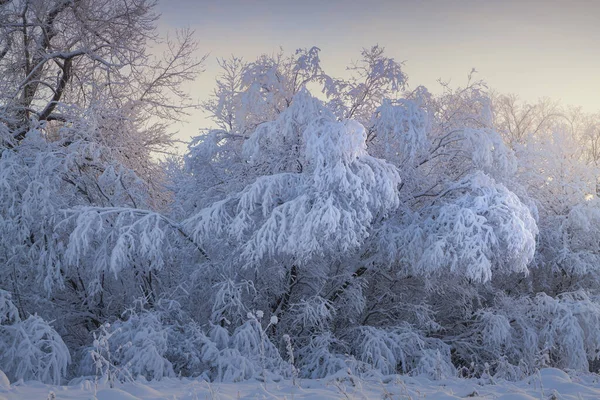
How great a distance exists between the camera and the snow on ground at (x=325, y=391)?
411 centimetres

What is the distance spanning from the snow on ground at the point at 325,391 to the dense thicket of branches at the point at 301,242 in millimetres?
1723

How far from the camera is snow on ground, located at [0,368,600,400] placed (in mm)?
4105


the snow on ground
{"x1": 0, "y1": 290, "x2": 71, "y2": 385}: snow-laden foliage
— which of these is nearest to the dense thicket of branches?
{"x1": 0, "y1": 290, "x2": 71, "y2": 385}: snow-laden foliage

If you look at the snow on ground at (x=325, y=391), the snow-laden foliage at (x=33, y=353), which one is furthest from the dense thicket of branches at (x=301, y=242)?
the snow on ground at (x=325, y=391)

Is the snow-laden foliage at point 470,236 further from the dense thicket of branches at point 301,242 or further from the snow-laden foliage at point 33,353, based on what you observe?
the snow-laden foliage at point 33,353

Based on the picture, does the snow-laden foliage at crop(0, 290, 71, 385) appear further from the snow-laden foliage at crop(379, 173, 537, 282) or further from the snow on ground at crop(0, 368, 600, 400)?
the snow-laden foliage at crop(379, 173, 537, 282)

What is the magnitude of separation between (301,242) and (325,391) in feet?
11.7

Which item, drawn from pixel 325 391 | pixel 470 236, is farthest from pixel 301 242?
pixel 325 391

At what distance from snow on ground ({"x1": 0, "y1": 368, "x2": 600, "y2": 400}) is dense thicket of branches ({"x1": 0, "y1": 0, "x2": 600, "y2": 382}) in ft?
5.65

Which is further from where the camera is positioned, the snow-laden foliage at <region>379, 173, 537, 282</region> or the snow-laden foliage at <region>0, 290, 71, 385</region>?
the snow-laden foliage at <region>379, 173, 537, 282</region>

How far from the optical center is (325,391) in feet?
14.4

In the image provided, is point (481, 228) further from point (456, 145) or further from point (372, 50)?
point (372, 50)

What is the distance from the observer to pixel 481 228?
8359 millimetres

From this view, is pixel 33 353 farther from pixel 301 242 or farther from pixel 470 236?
pixel 470 236
